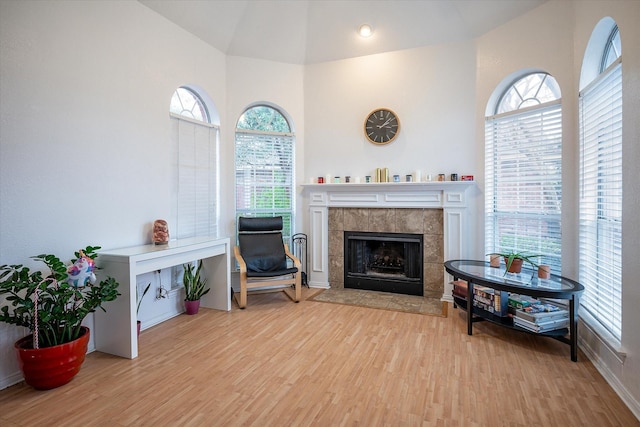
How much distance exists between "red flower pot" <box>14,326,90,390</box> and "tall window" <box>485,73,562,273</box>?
402cm

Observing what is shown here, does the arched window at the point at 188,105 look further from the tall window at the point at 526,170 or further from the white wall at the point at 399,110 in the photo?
the tall window at the point at 526,170

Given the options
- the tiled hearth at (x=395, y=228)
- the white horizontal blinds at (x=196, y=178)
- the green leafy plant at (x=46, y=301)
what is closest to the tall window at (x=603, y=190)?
the tiled hearth at (x=395, y=228)

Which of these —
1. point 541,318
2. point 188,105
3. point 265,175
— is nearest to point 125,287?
point 188,105

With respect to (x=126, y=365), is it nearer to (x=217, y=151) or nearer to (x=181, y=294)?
(x=181, y=294)

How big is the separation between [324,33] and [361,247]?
2888mm

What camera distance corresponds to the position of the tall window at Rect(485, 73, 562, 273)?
11.1ft

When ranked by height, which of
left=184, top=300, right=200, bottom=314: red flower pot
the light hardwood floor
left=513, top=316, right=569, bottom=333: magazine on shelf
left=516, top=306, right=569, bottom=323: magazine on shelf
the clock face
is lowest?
the light hardwood floor

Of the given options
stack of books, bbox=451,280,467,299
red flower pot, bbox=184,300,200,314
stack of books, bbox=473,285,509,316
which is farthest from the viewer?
red flower pot, bbox=184,300,200,314

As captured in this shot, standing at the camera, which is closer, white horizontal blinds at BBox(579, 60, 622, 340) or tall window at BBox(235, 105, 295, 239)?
white horizontal blinds at BBox(579, 60, 622, 340)

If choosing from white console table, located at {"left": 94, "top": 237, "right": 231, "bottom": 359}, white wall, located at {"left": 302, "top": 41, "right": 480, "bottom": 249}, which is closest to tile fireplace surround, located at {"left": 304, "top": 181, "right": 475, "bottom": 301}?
white wall, located at {"left": 302, "top": 41, "right": 480, "bottom": 249}

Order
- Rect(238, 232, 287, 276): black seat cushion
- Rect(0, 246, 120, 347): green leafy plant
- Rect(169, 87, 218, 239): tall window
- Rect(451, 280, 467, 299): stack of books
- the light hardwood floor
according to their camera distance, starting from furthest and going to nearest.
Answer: Rect(238, 232, 287, 276): black seat cushion, Rect(169, 87, 218, 239): tall window, Rect(451, 280, 467, 299): stack of books, Rect(0, 246, 120, 347): green leafy plant, the light hardwood floor

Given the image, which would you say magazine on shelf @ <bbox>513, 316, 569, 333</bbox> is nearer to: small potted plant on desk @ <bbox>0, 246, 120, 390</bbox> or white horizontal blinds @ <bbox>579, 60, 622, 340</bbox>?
white horizontal blinds @ <bbox>579, 60, 622, 340</bbox>

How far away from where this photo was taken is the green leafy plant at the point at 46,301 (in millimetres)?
2105

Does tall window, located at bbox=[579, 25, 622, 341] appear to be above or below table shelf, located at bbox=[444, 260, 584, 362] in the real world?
above
